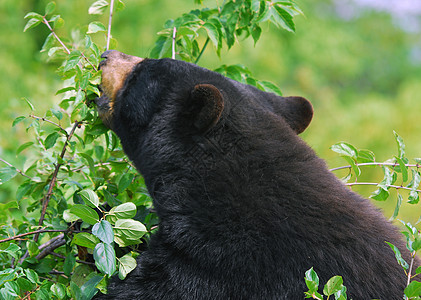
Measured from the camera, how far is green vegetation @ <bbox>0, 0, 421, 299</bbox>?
2120mm

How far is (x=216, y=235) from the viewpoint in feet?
7.11

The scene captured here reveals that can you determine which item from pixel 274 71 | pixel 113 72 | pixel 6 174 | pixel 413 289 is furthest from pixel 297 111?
pixel 274 71

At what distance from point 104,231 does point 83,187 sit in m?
0.83

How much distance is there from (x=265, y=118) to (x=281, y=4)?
2.66ft

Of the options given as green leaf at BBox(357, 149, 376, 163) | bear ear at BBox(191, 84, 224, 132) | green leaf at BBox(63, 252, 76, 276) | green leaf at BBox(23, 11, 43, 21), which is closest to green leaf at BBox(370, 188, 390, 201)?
green leaf at BBox(357, 149, 376, 163)

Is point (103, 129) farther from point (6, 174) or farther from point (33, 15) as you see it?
point (33, 15)

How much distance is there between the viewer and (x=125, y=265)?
2.12 meters

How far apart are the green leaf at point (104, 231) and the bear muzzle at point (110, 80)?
85cm

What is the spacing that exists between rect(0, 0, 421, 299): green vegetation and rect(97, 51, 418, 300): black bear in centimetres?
16

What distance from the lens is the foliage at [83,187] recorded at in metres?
2.03

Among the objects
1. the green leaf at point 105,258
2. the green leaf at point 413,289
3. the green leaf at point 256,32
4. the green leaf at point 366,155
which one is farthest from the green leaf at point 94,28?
the green leaf at point 413,289

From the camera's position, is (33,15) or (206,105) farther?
(33,15)

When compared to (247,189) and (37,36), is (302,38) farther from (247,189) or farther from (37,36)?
(247,189)

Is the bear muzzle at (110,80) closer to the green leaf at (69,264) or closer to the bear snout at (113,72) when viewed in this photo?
the bear snout at (113,72)
